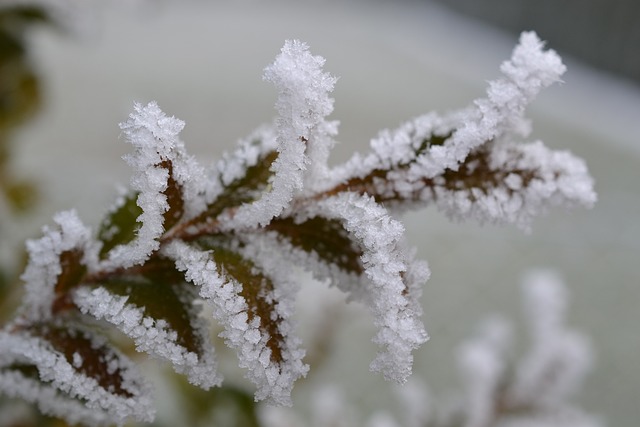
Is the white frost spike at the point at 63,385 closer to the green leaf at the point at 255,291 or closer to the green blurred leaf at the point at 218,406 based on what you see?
the green leaf at the point at 255,291

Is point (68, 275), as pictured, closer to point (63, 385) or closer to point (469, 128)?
point (63, 385)

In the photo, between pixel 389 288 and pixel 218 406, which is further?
pixel 218 406

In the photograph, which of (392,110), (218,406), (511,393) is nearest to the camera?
(218,406)

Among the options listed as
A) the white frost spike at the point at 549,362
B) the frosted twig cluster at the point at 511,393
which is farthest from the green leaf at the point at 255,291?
the white frost spike at the point at 549,362

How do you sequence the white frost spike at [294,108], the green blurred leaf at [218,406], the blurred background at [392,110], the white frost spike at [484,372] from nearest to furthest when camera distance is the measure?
the white frost spike at [294,108] → the green blurred leaf at [218,406] → the white frost spike at [484,372] → the blurred background at [392,110]

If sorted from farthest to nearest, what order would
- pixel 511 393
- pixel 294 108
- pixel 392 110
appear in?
pixel 392 110
pixel 511 393
pixel 294 108

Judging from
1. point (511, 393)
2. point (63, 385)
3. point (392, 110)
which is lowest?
point (63, 385)

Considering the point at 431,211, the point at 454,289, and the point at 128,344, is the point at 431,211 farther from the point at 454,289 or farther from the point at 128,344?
the point at 128,344

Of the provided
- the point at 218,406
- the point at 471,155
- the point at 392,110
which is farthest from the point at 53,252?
the point at 392,110

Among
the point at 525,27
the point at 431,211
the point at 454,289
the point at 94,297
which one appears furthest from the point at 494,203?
the point at 525,27
